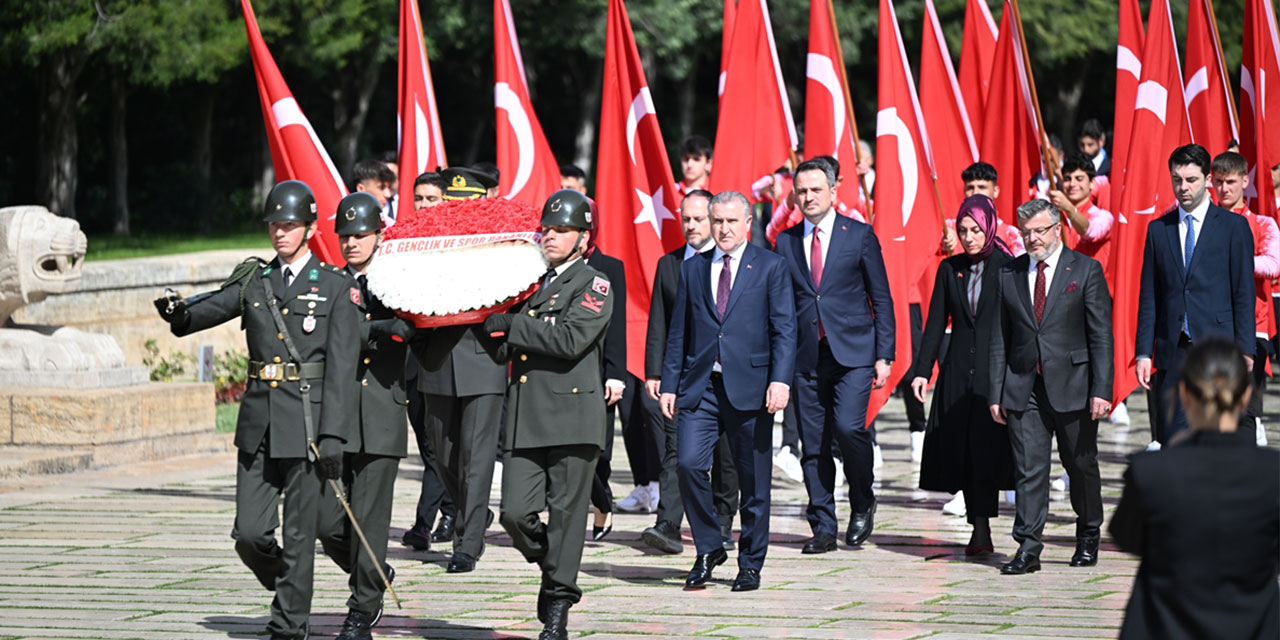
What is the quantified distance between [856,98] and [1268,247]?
37511 mm

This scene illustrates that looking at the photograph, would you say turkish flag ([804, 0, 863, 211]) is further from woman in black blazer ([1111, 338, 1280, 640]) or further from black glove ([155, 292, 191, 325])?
woman in black blazer ([1111, 338, 1280, 640])

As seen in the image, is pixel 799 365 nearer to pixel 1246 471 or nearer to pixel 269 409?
pixel 269 409

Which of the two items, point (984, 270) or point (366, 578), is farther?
point (984, 270)

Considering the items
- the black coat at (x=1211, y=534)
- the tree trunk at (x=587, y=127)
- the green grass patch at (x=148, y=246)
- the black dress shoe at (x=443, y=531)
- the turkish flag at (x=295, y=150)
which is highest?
the tree trunk at (x=587, y=127)

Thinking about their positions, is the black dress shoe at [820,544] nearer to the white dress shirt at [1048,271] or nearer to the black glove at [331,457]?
the white dress shirt at [1048,271]

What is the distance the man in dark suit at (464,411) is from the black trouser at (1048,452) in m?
2.74

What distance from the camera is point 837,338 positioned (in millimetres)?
9773

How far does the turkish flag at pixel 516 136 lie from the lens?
11594 millimetres

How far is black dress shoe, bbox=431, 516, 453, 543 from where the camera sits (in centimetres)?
1020

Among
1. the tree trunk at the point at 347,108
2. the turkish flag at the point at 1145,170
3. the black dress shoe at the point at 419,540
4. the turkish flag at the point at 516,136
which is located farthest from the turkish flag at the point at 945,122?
the tree trunk at the point at 347,108

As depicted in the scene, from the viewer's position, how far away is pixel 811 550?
9578 mm

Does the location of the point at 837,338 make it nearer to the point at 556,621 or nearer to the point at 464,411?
the point at 464,411

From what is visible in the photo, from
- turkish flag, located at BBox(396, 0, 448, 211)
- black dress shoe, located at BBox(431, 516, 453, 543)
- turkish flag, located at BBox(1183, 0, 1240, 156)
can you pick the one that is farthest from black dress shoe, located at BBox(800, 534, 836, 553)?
turkish flag, located at BBox(1183, 0, 1240, 156)

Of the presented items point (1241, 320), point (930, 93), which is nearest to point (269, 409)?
point (1241, 320)
